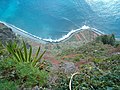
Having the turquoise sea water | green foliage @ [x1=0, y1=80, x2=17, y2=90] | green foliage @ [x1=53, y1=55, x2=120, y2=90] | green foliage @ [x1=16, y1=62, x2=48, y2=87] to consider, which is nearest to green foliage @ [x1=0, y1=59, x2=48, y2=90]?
green foliage @ [x1=16, y1=62, x2=48, y2=87]

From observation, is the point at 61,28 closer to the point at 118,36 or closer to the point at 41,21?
the point at 41,21

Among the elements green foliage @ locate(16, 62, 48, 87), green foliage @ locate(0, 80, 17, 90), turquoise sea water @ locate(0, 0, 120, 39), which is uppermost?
turquoise sea water @ locate(0, 0, 120, 39)

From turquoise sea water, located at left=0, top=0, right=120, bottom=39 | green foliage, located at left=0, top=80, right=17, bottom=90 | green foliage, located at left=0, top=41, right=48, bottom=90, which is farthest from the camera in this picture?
turquoise sea water, located at left=0, top=0, right=120, bottom=39

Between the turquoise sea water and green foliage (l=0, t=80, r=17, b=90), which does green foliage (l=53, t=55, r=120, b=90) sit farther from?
the turquoise sea water

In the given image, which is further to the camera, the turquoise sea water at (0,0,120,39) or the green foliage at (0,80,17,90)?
the turquoise sea water at (0,0,120,39)

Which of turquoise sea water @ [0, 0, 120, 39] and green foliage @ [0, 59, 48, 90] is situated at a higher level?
turquoise sea water @ [0, 0, 120, 39]

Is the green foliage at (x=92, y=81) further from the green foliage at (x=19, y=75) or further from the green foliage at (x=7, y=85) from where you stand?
the green foliage at (x=7, y=85)

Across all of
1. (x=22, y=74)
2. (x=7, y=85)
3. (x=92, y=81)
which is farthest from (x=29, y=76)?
(x=92, y=81)

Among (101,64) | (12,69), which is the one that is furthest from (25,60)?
(101,64)

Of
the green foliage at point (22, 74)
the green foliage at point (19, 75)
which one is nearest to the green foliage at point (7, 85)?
the green foliage at point (19, 75)
